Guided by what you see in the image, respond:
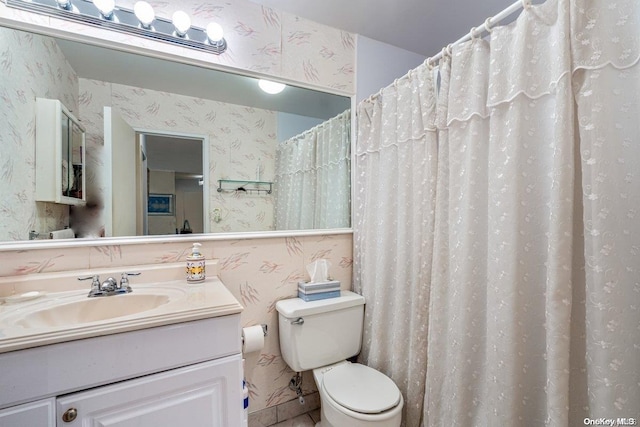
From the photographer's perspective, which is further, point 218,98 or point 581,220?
point 218,98

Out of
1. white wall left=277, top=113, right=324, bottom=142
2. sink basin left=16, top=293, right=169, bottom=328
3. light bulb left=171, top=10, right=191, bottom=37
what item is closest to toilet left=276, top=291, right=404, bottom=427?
sink basin left=16, top=293, right=169, bottom=328

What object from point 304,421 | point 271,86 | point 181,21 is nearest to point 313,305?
point 304,421

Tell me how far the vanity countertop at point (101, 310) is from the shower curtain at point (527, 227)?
0.87 metres

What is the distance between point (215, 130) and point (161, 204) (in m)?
0.48

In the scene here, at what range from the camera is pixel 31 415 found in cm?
70

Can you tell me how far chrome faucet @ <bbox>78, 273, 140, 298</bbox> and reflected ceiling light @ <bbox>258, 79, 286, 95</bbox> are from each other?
119 cm

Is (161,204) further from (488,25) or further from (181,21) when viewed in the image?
(488,25)

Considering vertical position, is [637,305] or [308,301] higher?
[637,305]

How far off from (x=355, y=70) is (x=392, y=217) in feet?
3.33

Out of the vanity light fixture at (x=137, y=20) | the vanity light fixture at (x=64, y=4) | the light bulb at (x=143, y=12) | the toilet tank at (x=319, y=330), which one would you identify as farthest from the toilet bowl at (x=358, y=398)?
the vanity light fixture at (x=64, y=4)

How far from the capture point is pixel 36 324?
87 centimetres

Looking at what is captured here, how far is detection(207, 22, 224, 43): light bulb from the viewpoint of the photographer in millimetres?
1354

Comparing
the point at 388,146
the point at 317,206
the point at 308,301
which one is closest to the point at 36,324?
the point at 308,301

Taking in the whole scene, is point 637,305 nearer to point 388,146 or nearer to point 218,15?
point 388,146
